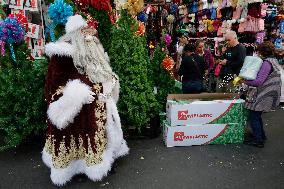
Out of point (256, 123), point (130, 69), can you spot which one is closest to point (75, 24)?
point (130, 69)

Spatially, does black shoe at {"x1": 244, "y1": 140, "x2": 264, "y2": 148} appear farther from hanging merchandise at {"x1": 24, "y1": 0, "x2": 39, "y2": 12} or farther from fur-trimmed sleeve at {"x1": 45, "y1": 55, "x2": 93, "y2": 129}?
hanging merchandise at {"x1": 24, "y1": 0, "x2": 39, "y2": 12}

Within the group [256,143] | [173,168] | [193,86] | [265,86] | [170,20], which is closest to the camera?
[173,168]

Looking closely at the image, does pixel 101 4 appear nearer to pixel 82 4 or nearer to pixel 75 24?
pixel 82 4

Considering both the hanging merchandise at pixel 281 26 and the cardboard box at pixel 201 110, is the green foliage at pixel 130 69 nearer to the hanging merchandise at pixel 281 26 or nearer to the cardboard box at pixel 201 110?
the cardboard box at pixel 201 110

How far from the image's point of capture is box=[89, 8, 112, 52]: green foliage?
5.68 metres

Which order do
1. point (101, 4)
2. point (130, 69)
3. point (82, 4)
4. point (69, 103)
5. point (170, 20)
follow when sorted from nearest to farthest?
point (69, 103) → point (130, 69) → point (101, 4) → point (82, 4) → point (170, 20)

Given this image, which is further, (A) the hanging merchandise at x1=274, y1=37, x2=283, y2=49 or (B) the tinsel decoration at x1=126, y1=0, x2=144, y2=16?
(A) the hanging merchandise at x1=274, y1=37, x2=283, y2=49

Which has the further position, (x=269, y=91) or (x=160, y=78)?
(x=160, y=78)

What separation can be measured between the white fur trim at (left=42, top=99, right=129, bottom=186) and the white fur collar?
31.1 inches

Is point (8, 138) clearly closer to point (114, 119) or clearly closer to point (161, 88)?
point (114, 119)

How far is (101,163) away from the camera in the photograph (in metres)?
3.95

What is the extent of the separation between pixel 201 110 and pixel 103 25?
2.32m

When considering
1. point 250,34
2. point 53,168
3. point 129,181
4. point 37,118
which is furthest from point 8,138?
point 250,34

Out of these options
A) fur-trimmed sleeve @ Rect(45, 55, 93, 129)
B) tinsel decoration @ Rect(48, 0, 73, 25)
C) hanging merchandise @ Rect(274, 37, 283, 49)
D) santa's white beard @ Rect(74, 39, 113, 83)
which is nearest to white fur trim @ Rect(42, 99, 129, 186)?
santa's white beard @ Rect(74, 39, 113, 83)
